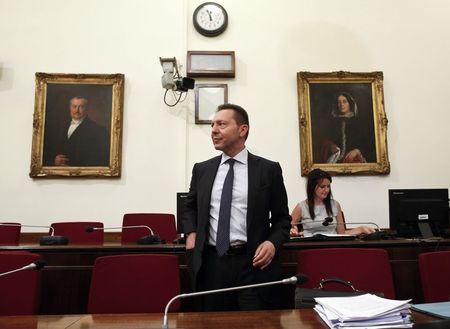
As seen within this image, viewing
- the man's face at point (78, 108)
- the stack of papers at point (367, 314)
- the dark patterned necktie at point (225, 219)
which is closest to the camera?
the stack of papers at point (367, 314)

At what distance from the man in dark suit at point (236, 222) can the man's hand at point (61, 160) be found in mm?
2879

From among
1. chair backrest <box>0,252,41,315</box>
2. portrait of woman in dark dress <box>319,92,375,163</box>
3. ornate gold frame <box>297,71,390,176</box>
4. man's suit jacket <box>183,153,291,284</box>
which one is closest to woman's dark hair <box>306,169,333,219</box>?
ornate gold frame <box>297,71,390,176</box>

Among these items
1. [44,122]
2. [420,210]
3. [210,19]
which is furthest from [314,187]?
[44,122]

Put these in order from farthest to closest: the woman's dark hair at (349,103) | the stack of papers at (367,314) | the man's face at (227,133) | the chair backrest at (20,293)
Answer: the woman's dark hair at (349,103), the man's face at (227,133), the chair backrest at (20,293), the stack of papers at (367,314)

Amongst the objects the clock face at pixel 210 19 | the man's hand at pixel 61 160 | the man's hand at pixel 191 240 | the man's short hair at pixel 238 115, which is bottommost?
the man's hand at pixel 191 240

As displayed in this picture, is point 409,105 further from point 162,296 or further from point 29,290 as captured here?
point 29,290

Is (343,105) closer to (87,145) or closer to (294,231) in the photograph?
(294,231)

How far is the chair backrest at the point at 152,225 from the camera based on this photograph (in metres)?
A: 3.56

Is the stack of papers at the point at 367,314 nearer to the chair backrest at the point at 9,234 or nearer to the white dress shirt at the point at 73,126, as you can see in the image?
the chair backrest at the point at 9,234

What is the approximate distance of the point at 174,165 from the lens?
4586mm

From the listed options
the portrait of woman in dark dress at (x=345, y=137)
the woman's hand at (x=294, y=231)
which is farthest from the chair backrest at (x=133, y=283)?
the portrait of woman in dark dress at (x=345, y=137)

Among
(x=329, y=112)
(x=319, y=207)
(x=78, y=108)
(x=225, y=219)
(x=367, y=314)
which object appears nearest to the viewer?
(x=367, y=314)

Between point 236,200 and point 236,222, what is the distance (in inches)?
4.6

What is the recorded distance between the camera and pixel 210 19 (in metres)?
4.78
